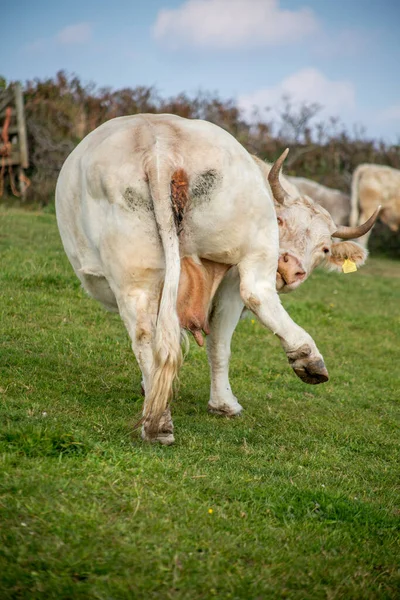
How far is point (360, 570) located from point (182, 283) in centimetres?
219

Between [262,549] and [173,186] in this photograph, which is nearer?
[262,549]

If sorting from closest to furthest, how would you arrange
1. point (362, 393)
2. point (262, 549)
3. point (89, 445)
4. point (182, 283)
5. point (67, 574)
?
point (67, 574) < point (262, 549) < point (89, 445) < point (182, 283) < point (362, 393)

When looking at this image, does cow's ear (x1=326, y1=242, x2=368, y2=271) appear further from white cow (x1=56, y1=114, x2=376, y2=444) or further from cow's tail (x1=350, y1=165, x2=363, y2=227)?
cow's tail (x1=350, y1=165, x2=363, y2=227)

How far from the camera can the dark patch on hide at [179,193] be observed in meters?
5.02

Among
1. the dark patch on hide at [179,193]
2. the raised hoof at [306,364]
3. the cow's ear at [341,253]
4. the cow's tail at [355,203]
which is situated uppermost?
the dark patch on hide at [179,193]

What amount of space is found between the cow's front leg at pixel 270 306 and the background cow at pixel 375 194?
51.3 feet

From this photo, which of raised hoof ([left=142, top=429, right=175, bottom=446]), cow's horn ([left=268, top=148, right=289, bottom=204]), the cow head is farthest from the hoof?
cow's horn ([left=268, top=148, right=289, bottom=204])

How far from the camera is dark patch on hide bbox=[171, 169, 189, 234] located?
16.5 feet

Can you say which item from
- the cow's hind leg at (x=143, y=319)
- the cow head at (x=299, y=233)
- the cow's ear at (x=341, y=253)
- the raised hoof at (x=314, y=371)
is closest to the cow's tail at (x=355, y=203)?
the cow's ear at (x=341, y=253)

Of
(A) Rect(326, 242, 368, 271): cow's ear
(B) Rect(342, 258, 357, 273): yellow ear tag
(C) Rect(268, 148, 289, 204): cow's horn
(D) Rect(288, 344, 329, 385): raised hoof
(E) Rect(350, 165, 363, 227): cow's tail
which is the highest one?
(C) Rect(268, 148, 289, 204): cow's horn

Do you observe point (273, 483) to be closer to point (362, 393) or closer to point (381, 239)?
point (362, 393)

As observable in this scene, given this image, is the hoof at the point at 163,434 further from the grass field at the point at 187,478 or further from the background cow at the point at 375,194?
the background cow at the point at 375,194

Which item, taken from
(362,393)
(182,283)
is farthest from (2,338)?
(362,393)

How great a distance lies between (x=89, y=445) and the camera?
479 centimetres
